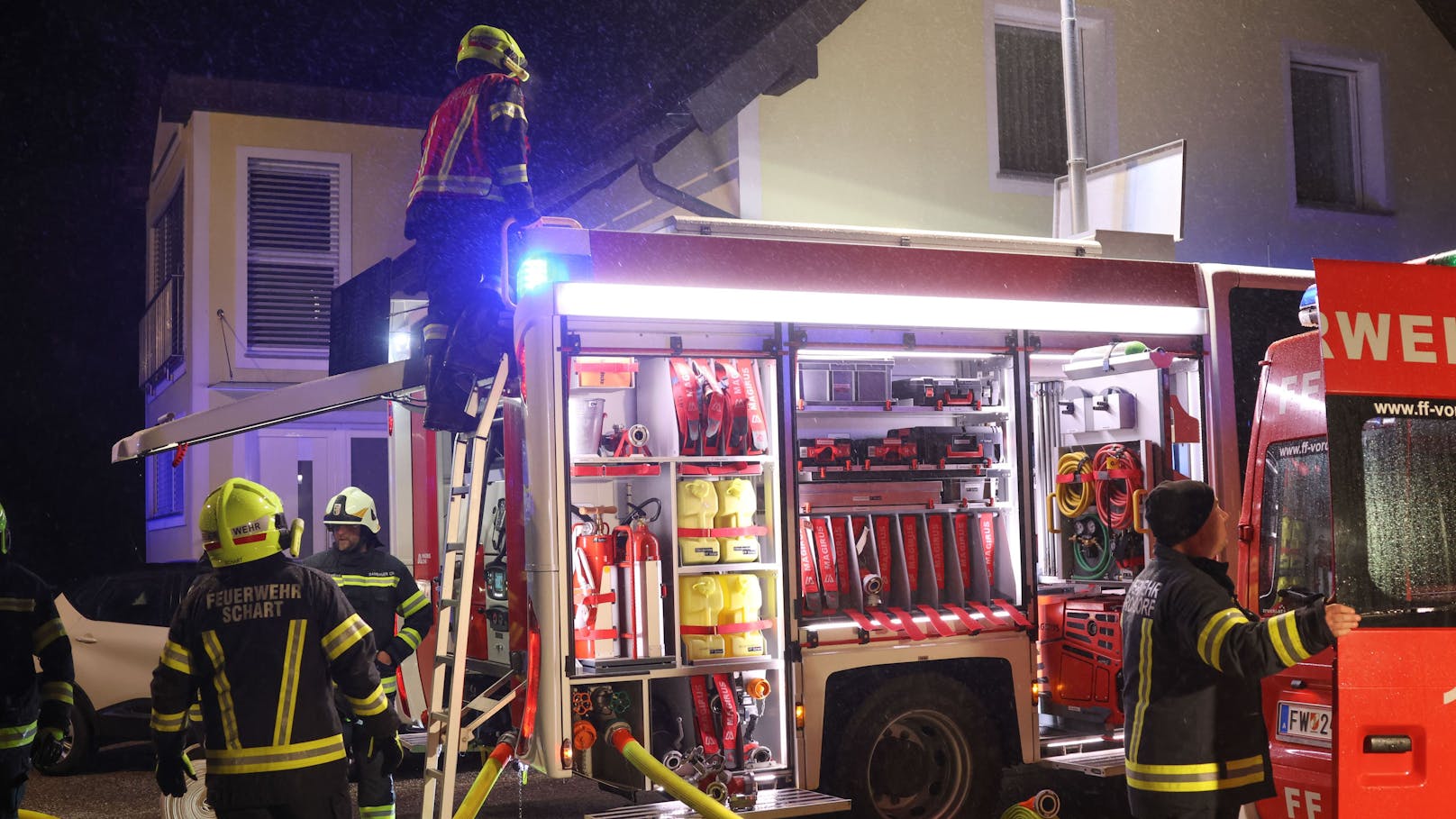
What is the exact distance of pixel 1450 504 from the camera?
16.4 feet

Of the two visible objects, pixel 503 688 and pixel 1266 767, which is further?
pixel 503 688

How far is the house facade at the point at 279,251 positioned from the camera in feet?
53.5

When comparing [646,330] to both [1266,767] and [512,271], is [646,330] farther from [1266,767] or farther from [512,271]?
[1266,767]

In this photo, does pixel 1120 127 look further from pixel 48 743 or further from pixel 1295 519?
pixel 48 743

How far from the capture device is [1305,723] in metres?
5.15

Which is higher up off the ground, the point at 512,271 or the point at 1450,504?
the point at 512,271

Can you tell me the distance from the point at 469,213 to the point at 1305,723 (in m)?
4.05

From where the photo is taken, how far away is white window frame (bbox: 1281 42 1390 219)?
1426 cm

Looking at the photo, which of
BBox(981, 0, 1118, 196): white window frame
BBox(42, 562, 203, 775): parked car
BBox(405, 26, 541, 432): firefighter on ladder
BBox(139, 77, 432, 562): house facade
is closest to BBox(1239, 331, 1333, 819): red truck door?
BBox(405, 26, 541, 432): firefighter on ladder

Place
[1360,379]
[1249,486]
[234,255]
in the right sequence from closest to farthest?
[1360,379]
[1249,486]
[234,255]

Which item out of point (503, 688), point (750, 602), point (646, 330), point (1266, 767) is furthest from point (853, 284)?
point (1266, 767)

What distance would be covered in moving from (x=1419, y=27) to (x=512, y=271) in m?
12.0

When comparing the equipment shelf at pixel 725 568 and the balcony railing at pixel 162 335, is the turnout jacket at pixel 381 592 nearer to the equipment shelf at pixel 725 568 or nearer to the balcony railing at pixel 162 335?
the equipment shelf at pixel 725 568

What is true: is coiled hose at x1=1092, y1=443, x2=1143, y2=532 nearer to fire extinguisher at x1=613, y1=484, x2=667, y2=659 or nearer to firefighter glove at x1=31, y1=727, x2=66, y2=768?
fire extinguisher at x1=613, y1=484, x2=667, y2=659
